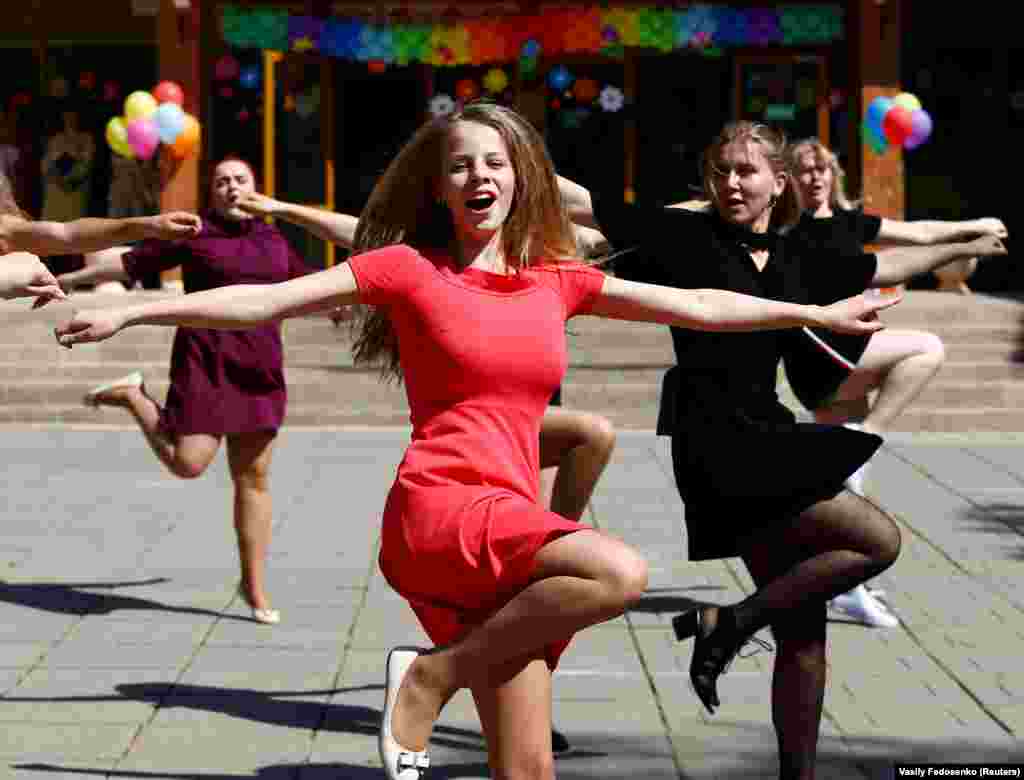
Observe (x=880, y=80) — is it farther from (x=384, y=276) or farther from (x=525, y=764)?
(x=525, y=764)

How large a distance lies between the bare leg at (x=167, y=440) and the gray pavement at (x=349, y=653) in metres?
0.58

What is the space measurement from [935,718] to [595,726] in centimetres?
107

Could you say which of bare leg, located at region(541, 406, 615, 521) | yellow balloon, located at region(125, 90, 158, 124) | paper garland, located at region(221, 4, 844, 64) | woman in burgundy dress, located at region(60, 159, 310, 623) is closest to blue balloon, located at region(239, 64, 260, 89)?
paper garland, located at region(221, 4, 844, 64)

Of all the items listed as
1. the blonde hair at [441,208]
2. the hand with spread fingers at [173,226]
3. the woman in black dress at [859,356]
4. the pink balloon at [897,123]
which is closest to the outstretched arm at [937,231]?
the woman in black dress at [859,356]

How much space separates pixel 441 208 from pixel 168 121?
605 inches

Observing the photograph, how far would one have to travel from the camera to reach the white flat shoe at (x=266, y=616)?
7.79 meters

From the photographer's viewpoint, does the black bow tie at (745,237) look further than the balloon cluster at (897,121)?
No

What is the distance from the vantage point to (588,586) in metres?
4.15

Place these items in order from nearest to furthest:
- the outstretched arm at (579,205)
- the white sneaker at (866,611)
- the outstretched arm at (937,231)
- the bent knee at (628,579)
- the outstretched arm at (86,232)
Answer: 1. the bent knee at (628,579)
2. the outstretched arm at (86,232)
3. the outstretched arm at (579,205)
4. the outstretched arm at (937,231)
5. the white sneaker at (866,611)

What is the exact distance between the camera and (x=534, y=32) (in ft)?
70.4

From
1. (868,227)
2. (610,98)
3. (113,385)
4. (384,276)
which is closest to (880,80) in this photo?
(610,98)

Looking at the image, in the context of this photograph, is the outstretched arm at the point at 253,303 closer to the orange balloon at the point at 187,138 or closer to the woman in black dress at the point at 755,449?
the woman in black dress at the point at 755,449

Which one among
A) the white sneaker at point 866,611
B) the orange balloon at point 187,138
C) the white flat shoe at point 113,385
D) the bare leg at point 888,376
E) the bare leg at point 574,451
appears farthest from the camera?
the orange balloon at point 187,138

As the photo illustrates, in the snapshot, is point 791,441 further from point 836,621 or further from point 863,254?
point 836,621
